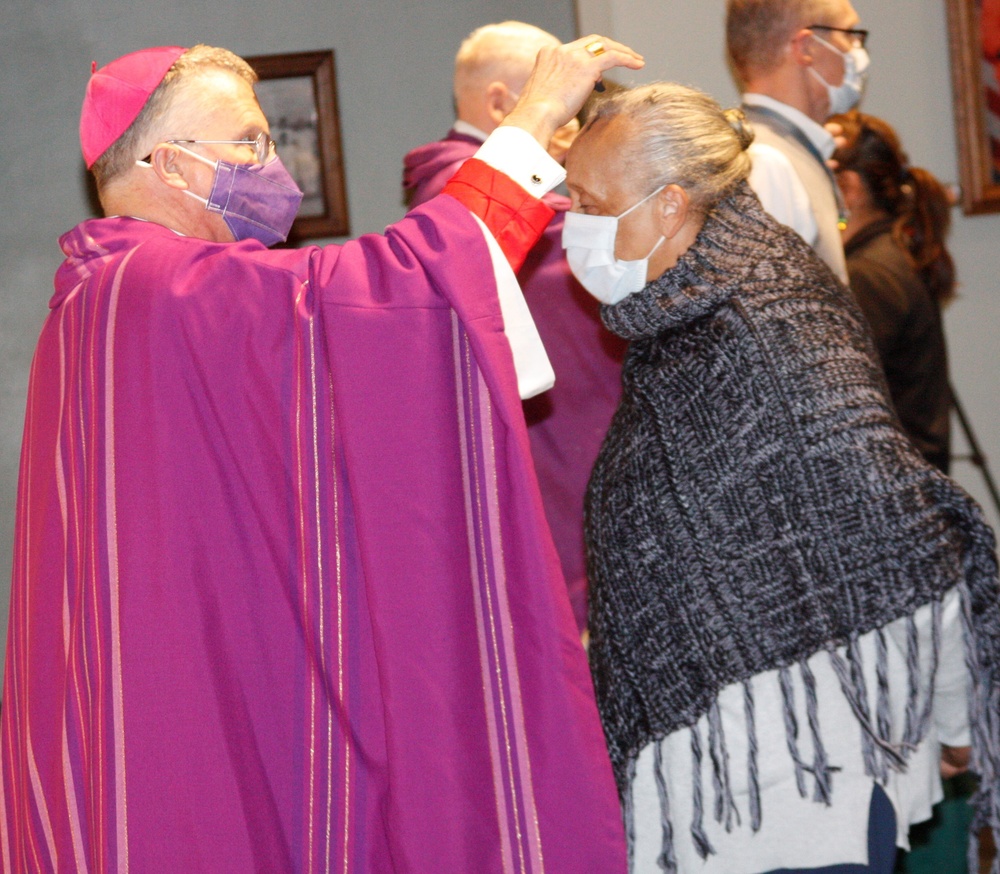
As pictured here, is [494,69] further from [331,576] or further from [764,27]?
[331,576]

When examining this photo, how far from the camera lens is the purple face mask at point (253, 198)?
5.44 ft

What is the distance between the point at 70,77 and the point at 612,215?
2.92 meters

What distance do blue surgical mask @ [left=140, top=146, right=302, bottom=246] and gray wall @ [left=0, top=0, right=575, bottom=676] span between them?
2374mm

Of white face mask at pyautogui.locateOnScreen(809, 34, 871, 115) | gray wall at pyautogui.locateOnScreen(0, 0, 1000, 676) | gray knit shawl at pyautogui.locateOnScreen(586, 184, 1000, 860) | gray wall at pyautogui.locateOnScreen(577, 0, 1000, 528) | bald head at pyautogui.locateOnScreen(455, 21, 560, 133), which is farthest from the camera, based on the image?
gray wall at pyautogui.locateOnScreen(0, 0, 1000, 676)

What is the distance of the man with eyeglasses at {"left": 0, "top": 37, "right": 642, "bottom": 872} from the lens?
4.75 feet

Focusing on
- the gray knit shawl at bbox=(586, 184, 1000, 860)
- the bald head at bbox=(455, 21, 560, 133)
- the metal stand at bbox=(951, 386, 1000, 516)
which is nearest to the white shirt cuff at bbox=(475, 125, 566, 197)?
the gray knit shawl at bbox=(586, 184, 1000, 860)

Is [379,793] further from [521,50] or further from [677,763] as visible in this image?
[521,50]

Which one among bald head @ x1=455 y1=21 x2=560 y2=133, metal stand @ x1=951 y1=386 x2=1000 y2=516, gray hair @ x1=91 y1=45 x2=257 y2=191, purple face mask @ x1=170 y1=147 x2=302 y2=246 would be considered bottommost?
metal stand @ x1=951 y1=386 x2=1000 y2=516

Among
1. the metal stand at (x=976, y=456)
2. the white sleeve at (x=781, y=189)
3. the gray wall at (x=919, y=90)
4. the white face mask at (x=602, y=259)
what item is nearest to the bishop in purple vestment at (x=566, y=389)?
the white sleeve at (x=781, y=189)

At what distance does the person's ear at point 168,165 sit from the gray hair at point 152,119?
2 centimetres

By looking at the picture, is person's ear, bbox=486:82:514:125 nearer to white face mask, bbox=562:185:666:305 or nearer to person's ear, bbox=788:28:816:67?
person's ear, bbox=788:28:816:67

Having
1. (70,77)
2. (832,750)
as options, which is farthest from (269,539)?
(70,77)

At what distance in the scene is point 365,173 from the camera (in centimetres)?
406

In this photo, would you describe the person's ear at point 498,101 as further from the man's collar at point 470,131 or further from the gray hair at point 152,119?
the gray hair at point 152,119
